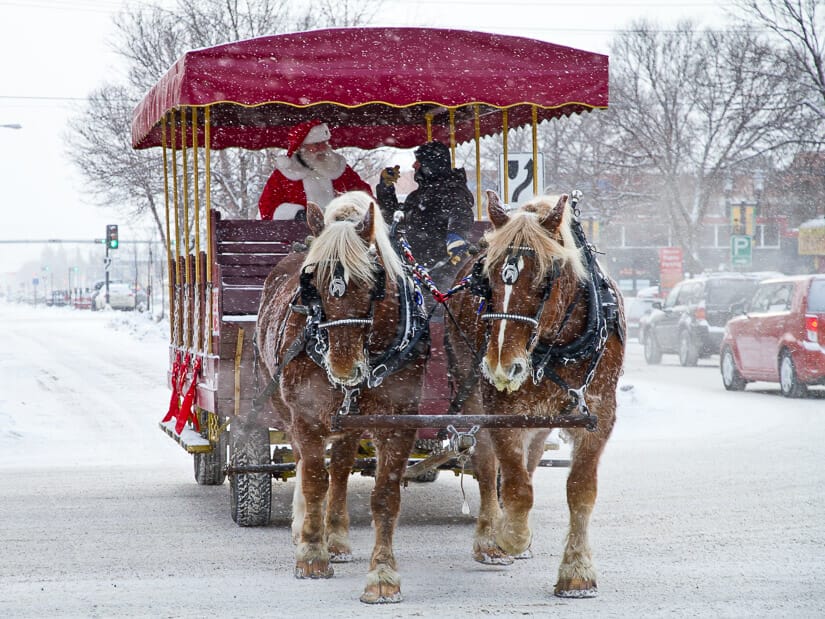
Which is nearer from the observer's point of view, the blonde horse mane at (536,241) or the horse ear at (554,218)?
the blonde horse mane at (536,241)

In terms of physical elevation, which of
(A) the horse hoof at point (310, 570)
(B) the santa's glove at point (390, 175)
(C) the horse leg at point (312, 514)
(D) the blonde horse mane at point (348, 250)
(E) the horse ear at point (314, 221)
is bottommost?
→ (A) the horse hoof at point (310, 570)

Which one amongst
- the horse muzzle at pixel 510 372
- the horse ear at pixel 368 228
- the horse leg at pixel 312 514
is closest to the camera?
the horse muzzle at pixel 510 372

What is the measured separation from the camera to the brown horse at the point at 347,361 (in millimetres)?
5773

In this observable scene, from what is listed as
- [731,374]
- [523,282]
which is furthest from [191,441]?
[731,374]

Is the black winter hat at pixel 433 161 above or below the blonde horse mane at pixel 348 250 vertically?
above

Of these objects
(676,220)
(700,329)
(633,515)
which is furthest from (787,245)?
(633,515)

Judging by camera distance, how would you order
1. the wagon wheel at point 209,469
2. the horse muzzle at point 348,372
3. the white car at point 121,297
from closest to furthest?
the horse muzzle at point 348,372
the wagon wheel at point 209,469
the white car at point 121,297

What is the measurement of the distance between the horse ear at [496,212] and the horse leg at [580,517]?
3.65 feet

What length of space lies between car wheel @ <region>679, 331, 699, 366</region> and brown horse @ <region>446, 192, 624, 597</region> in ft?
59.1

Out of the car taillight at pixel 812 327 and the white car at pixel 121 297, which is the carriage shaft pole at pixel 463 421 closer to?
the car taillight at pixel 812 327

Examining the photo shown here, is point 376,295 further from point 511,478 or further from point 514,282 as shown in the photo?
point 511,478

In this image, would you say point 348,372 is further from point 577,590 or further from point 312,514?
point 577,590

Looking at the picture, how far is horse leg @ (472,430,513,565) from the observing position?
270 inches

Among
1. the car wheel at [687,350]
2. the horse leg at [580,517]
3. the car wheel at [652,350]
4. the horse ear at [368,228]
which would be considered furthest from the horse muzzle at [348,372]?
the car wheel at [652,350]
